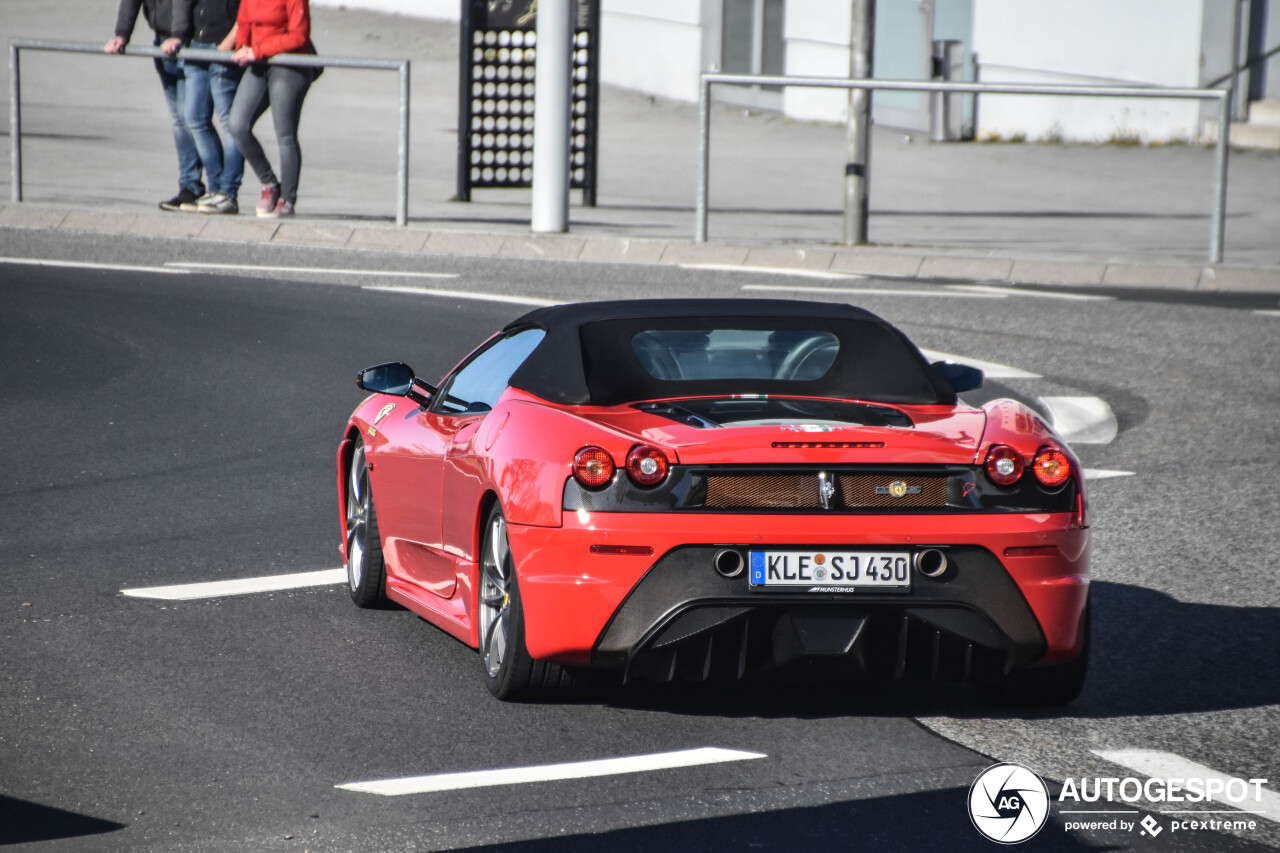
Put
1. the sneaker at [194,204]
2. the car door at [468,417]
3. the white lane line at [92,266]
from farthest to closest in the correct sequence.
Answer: the sneaker at [194,204] < the white lane line at [92,266] < the car door at [468,417]

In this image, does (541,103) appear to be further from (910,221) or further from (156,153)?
(156,153)

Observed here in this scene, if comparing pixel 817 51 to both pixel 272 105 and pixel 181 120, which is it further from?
pixel 181 120

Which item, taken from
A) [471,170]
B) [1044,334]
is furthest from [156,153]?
[1044,334]

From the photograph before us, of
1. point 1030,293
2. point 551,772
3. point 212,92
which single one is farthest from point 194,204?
point 551,772

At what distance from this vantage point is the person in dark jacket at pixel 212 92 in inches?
655

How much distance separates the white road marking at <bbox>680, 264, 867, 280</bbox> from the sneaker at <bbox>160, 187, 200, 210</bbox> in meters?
4.36

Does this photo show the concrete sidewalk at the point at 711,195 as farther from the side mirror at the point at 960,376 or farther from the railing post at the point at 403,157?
the side mirror at the point at 960,376

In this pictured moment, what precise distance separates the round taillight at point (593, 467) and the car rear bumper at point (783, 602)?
0.09 m

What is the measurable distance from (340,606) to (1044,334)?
7.26 meters

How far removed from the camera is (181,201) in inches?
677

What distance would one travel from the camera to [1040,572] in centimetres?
519

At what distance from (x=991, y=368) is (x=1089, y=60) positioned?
53.2 ft

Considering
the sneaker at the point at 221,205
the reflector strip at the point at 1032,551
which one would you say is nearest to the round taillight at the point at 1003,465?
the reflector strip at the point at 1032,551

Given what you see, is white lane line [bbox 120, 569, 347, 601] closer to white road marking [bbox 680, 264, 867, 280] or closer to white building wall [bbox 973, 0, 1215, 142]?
white road marking [bbox 680, 264, 867, 280]
